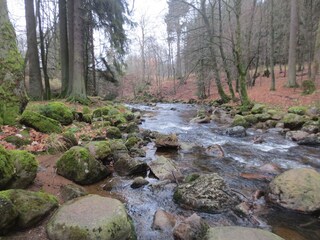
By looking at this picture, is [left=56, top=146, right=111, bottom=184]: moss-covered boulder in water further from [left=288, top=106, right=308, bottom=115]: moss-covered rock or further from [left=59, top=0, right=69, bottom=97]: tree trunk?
[left=59, top=0, right=69, bottom=97]: tree trunk

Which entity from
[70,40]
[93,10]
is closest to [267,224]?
[70,40]

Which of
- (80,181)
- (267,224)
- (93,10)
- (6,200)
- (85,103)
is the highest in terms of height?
(93,10)

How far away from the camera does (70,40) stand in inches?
519

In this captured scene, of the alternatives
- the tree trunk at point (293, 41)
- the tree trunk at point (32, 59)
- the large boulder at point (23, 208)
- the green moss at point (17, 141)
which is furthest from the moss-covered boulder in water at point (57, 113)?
the tree trunk at point (293, 41)

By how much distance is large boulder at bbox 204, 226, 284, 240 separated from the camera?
2906 mm

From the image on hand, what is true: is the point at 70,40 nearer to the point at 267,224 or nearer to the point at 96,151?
the point at 96,151

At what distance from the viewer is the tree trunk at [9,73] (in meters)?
5.54

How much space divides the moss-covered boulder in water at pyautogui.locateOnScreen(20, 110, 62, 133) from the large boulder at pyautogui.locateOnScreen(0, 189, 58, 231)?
10.4 ft

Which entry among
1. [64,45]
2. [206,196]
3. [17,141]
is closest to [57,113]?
[17,141]

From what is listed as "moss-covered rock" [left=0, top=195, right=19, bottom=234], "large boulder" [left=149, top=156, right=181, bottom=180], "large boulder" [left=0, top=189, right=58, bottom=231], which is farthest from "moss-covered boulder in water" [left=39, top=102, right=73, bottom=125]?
"moss-covered rock" [left=0, top=195, right=19, bottom=234]

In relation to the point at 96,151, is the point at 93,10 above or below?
above

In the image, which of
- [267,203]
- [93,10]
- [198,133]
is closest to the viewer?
[267,203]

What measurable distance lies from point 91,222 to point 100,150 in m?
2.69

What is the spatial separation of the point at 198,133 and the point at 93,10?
8.94m
